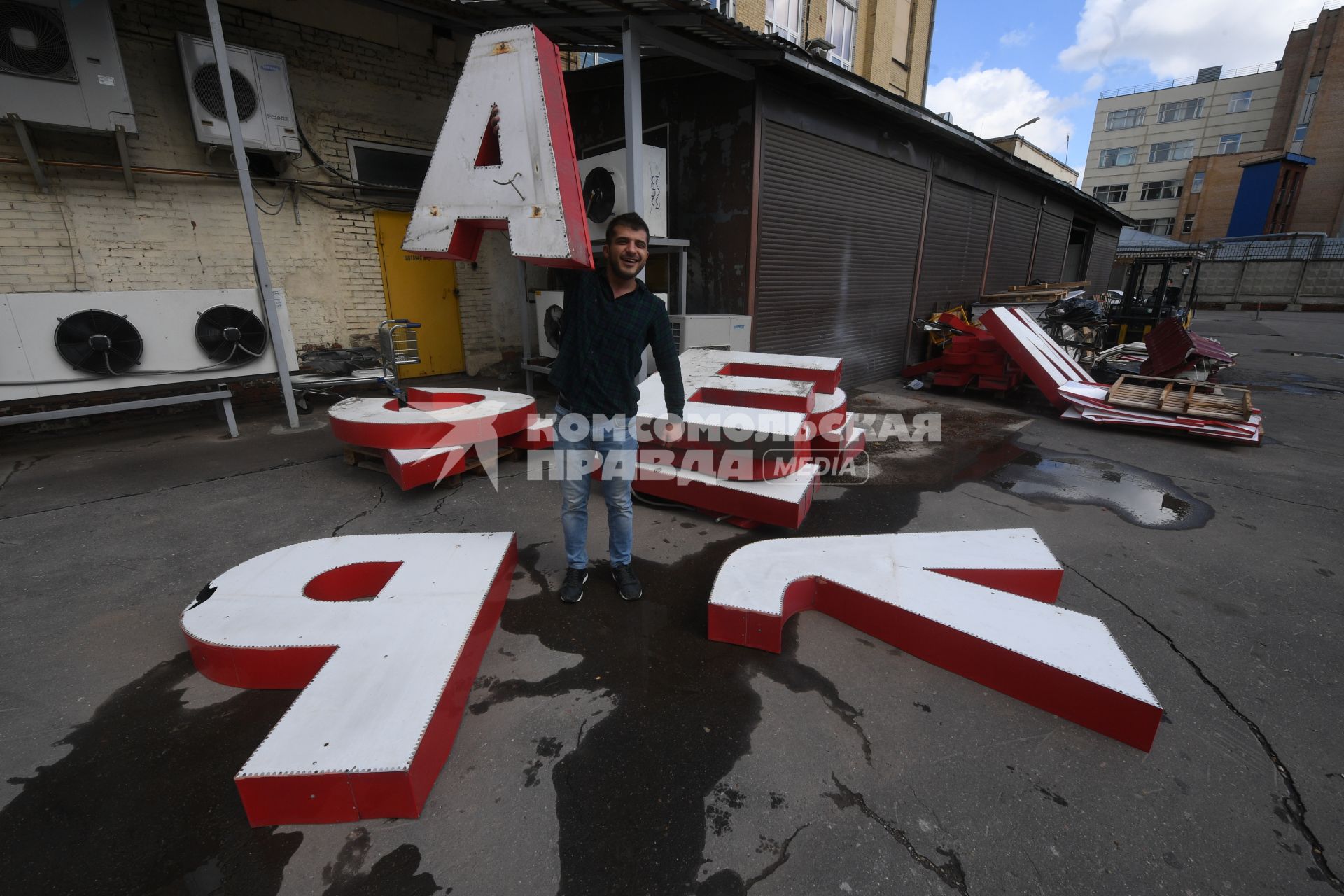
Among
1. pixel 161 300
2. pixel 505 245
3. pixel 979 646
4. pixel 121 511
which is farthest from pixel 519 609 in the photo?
pixel 505 245

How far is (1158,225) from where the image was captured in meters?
43.2

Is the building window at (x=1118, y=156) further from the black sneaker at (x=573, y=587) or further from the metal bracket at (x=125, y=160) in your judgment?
the metal bracket at (x=125, y=160)

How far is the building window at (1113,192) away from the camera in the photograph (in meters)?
45.8

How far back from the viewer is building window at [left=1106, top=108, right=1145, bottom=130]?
4566 centimetres

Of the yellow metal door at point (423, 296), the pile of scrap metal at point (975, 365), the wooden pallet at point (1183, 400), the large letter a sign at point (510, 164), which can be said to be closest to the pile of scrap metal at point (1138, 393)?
the wooden pallet at point (1183, 400)

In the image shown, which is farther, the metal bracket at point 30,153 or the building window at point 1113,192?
the building window at point 1113,192

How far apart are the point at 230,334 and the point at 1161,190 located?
198 feet

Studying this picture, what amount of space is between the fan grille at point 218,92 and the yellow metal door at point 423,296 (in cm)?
176

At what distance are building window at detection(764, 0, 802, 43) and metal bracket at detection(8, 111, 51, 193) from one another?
1150 centimetres

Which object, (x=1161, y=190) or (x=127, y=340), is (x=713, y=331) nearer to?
(x=127, y=340)

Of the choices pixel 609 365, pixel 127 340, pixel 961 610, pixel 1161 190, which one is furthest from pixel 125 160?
pixel 1161 190

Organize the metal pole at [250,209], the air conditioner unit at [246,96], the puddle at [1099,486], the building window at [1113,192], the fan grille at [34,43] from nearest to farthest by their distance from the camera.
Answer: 1. the puddle at [1099,486]
2. the fan grille at [34,43]
3. the metal pole at [250,209]
4. the air conditioner unit at [246,96]
5. the building window at [1113,192]

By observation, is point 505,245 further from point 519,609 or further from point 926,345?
point 926,345

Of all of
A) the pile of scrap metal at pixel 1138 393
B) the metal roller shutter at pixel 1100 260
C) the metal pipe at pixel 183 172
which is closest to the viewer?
the metal pipe at pixel 183 172
